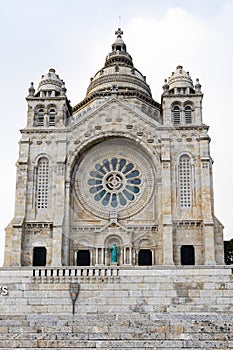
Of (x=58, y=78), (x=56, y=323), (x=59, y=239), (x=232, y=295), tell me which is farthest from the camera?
(x=58, y=78)

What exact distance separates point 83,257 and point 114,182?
6407 millimetres

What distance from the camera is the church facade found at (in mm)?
38219

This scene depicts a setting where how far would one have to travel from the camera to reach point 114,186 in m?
41.2

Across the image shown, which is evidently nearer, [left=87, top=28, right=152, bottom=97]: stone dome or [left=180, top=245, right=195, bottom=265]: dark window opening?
[left=180, top=245, right=195, bottom=265]: dark window opening

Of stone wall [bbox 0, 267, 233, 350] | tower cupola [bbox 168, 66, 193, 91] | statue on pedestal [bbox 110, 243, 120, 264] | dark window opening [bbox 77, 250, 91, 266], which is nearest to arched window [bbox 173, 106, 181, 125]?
tower cupola [bbox 168, 66, 193, 91]

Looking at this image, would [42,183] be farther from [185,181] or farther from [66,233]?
[185,181]

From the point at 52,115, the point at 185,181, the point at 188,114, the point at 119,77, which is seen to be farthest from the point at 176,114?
the point at 119,77

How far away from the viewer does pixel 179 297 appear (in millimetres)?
28891

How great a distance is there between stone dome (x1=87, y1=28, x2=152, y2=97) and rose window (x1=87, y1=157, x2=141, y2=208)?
30.9 feet

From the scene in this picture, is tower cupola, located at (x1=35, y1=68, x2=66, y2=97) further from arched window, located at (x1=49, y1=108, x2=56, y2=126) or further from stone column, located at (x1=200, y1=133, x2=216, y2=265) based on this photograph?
Answer: stone column, located at (x1=200, y1=133, x2=216, y2=265)

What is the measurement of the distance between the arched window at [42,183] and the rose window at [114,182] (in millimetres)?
3421

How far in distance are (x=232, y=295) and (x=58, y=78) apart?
24.9 meters

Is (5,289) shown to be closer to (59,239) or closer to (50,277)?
(50,277)

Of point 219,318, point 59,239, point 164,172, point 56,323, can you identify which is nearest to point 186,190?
point 164,172
